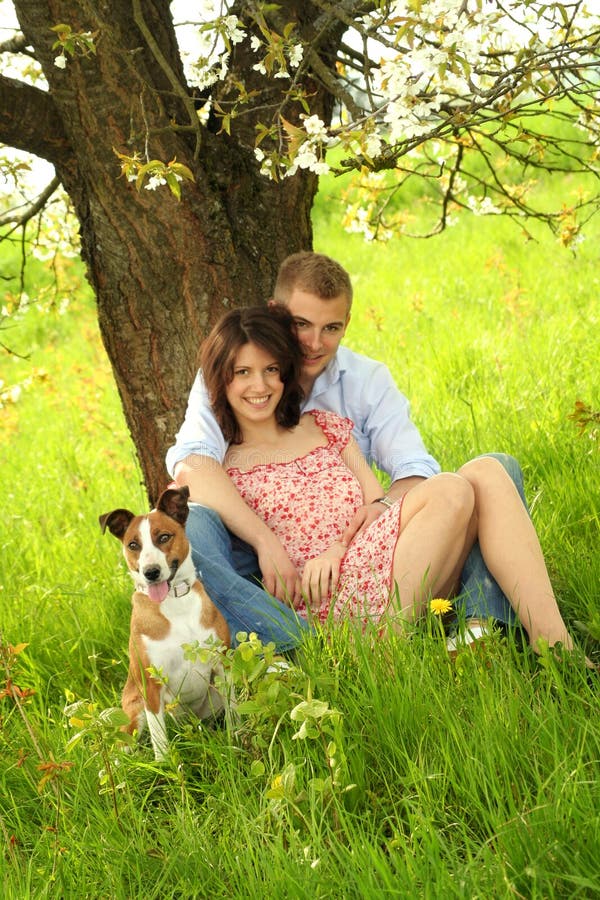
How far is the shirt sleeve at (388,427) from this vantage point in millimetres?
3740

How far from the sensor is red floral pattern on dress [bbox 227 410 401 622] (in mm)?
3234

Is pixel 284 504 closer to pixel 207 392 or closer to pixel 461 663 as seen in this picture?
pixel 207 392

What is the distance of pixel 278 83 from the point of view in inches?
153

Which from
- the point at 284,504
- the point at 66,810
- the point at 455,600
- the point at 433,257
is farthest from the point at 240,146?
the point at 433,257

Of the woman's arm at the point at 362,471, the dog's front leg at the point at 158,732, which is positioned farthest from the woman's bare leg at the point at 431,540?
the dog's front leg at the point at 158,732

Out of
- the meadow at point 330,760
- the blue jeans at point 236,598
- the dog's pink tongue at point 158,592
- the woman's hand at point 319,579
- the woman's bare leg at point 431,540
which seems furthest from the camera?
the woman's hand at point 319,579

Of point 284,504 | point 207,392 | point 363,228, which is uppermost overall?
point 363,228

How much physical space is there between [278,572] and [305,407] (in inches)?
33.5

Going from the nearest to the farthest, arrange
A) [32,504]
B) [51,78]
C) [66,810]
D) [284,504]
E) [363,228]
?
[66,810] → [284,504] → [51,78] → [363,228] → [32,504]

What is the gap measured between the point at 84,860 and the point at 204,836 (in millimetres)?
Answer: 311

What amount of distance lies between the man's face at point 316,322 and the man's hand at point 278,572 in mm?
757

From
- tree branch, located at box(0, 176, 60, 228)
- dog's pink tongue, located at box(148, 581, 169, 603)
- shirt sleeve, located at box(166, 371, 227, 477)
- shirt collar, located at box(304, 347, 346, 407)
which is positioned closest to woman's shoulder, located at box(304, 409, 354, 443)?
shirt collar, located at box(304, 347, 346, 407)

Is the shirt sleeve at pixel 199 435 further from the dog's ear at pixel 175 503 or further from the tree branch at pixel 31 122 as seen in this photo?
the tree branch at pixel 31 122

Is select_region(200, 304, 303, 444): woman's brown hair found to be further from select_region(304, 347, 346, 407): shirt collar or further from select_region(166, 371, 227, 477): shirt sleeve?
select_region(304, 347, 346, 407): shirt collar
